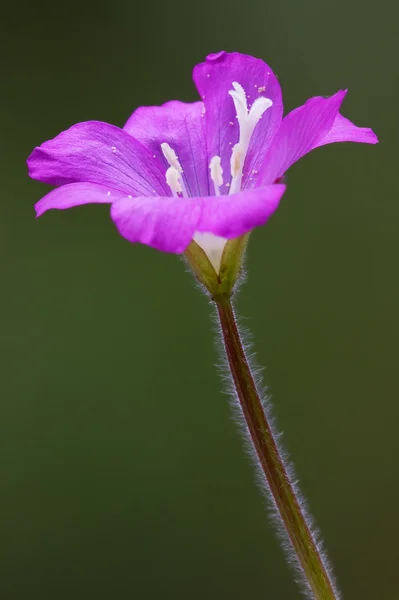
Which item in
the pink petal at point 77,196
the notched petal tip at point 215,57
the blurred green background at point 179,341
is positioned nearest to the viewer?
the pink petal at point 77,196

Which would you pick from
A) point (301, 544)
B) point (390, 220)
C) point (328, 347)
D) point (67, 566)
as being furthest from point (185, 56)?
point (301, 544)

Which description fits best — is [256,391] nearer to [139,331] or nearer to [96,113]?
[139,331]

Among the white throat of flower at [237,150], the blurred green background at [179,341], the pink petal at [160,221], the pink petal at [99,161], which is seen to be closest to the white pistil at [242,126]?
the white throat of flower at [237,150]

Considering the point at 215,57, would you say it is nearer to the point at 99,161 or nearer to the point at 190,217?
the point at 99,161

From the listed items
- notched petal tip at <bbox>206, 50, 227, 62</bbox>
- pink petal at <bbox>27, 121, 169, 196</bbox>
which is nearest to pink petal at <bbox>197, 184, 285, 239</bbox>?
pink petal at <bbox>27, 121, 169, 196</bbox>

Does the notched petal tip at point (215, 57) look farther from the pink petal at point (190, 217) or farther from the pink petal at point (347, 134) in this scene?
the pink petal at point (190, 217)

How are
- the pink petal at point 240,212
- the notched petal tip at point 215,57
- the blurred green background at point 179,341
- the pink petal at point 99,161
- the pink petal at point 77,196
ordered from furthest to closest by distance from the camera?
the blurred green background at point 179,341
the notched petal tip at point 215,57
the pink petal at point 99,161
the pink petal at point 77,196
the pink petal at point 240,212
